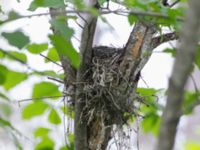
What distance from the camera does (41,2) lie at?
53.0 inches

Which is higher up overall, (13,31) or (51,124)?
(13,31)

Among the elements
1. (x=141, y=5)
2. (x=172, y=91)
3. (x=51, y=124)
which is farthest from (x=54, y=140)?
(x=172, y=91)

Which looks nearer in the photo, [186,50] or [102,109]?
[186,50]

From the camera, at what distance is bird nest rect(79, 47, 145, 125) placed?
5.59 feet

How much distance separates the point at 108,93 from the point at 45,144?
0.47 metres

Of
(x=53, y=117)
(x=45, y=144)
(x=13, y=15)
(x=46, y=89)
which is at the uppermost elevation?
(x=13, y=15)

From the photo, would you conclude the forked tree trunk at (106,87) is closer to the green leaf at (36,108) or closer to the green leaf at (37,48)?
the green leaf at (37,48)

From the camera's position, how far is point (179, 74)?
62 cm

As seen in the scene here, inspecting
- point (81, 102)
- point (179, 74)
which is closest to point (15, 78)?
point (81, 102)

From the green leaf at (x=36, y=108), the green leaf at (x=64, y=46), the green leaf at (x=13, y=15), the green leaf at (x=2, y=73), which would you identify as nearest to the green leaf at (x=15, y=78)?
the green leaf at (x=36, y=108)

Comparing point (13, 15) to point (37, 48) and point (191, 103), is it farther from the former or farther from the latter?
point (37, 48)

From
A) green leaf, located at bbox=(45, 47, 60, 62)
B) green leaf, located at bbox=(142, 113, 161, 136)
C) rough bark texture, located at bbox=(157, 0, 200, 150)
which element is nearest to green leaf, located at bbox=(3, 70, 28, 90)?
green leaf, located at bbox=(45, 47, 60, 62)

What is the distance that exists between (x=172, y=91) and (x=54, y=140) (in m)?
1.58

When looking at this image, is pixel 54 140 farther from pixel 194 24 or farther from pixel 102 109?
pixel 194 24
